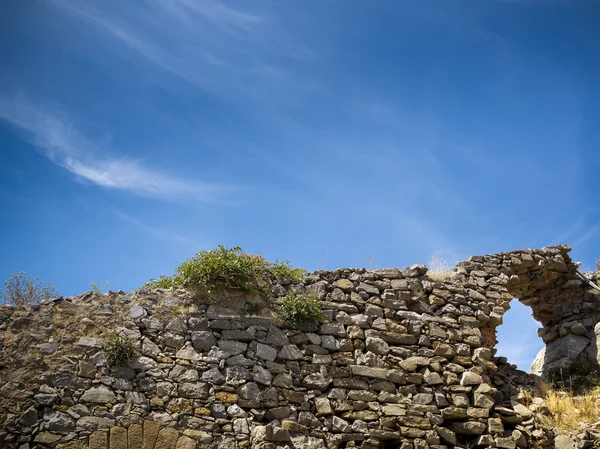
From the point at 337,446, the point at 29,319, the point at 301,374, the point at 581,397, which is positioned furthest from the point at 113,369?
the point at 581,397

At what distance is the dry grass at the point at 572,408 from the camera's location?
1080 cm

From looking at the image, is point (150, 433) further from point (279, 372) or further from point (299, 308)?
point (299, 308)

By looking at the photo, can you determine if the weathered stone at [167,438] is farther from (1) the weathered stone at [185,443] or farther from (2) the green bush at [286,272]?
(2) the green bush at [286,272]

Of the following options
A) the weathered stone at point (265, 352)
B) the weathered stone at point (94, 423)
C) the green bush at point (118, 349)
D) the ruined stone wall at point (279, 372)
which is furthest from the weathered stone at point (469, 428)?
the weathered stone at point (94, 423)

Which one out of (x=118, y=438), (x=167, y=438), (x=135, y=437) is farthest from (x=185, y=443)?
(x=118, y=438)

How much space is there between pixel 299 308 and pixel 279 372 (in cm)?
119

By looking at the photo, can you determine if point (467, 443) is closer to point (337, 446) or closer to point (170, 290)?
point (337, 446)

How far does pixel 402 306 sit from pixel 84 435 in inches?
231

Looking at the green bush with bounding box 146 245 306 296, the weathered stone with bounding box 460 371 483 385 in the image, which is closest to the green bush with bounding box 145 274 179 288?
the green bush with bounding box 146 245 306 296

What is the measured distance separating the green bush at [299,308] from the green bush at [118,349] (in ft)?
8.63

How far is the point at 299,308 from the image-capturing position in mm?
10422

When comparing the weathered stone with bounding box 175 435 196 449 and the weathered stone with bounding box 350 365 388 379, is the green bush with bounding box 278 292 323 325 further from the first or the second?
the weathered stone with bounding box 175 435 196 449

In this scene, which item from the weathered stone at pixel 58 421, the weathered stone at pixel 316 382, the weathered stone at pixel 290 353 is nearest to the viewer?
the weathered stone at pixel 58 421

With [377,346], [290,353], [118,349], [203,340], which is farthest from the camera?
[377,346]
